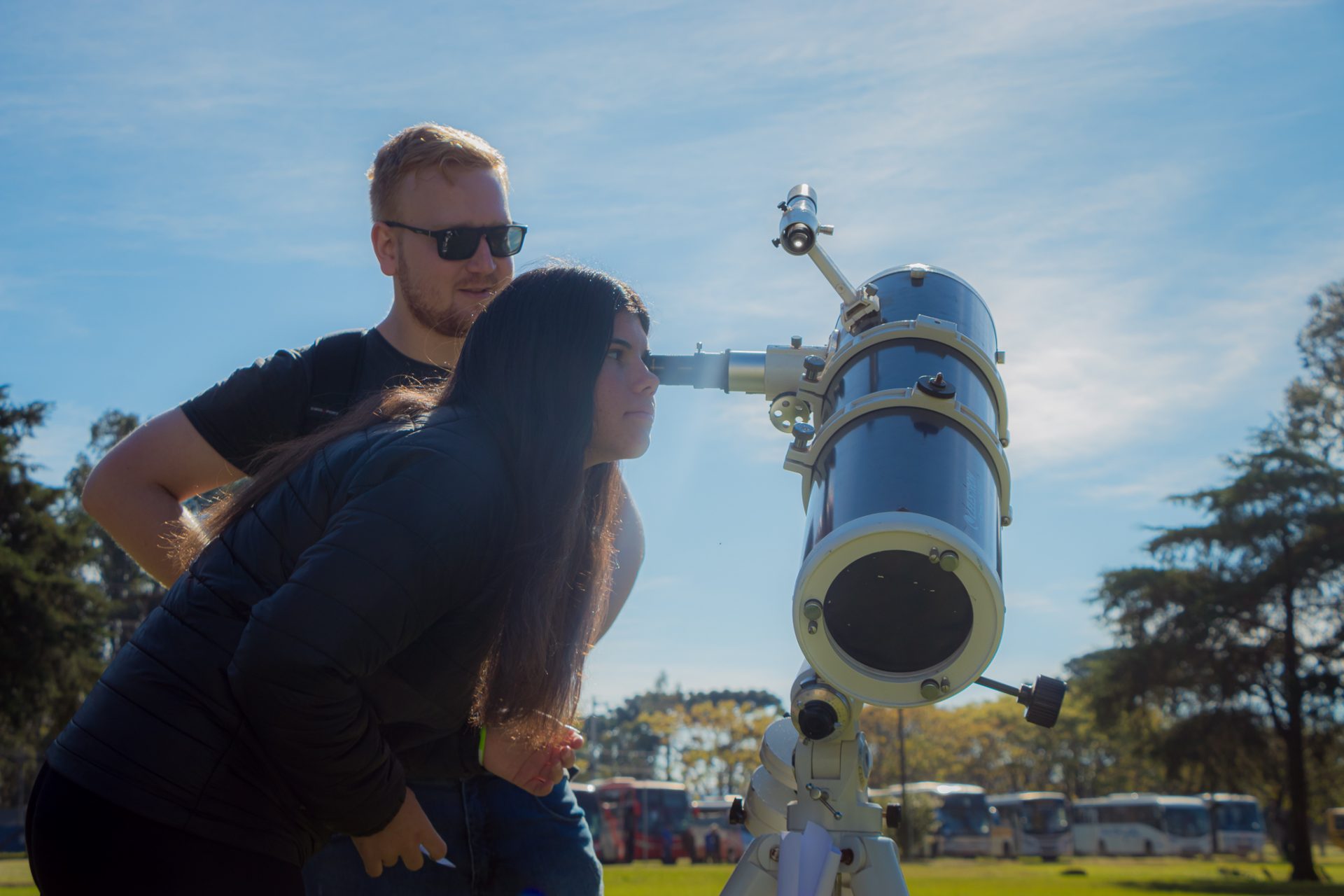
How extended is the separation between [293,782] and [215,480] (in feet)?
3.75

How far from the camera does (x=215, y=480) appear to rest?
2982 mm

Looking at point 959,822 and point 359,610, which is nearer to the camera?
point 359,610

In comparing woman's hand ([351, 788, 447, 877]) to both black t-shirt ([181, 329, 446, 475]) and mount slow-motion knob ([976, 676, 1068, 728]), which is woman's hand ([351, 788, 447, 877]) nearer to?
black t-shirt ([181, 329, 446, 475])

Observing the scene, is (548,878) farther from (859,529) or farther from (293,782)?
(859,529)

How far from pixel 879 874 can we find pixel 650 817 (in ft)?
123

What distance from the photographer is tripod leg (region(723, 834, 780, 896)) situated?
115 inches

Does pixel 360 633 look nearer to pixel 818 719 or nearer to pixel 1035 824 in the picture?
pixel 818 719

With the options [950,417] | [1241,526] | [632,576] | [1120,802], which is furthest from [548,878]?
[1120,802]

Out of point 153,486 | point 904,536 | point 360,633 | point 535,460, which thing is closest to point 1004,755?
point 904,536

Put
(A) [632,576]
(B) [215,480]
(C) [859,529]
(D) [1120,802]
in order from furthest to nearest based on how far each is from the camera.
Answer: (D) [1120,802]
(A) [632,576]
(B) [215,480]
(C) [859,529]

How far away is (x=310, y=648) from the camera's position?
1.87 metres

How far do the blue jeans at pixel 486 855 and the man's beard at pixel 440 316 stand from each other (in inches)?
47.4

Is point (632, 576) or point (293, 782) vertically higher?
point (632, 576)

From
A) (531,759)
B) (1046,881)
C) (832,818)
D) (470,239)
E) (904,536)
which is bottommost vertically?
(1046,881)
